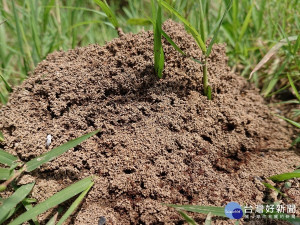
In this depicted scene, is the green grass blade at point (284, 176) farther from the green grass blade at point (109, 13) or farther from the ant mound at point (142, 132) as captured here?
the green grass blade at point (109, 13)

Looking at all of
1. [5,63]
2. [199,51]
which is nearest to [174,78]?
[199,51]

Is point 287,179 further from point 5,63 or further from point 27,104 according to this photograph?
point 5,63

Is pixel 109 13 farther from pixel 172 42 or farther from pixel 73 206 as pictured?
pixel 73 206

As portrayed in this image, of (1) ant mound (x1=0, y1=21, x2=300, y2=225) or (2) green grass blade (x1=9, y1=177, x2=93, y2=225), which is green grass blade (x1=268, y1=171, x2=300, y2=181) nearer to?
(1) ant mound (x1=0, y1=21, x2=300, y2=225)

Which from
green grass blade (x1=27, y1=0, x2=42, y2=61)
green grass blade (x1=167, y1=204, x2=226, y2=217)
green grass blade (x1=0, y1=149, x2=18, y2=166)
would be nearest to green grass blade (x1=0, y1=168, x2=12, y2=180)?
green grass blade (x1=0, y1=149, x2=18, y2=166)

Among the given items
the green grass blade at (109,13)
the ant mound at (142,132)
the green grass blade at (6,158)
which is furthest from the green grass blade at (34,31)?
the green grass blade at (6,158)

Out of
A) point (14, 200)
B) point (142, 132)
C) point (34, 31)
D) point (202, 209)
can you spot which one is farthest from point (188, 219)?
point (34, 31)
